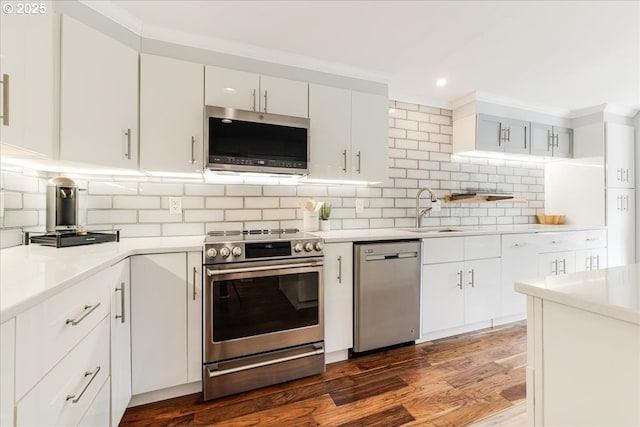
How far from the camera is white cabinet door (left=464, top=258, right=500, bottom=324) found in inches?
102

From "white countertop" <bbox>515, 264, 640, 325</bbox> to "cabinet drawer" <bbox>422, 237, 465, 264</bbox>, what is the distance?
4.75 feet

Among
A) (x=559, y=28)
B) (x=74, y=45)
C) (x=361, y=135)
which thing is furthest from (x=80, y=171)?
(x=559, y=28)

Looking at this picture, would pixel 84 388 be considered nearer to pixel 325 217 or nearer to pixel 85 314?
pixel 85 314

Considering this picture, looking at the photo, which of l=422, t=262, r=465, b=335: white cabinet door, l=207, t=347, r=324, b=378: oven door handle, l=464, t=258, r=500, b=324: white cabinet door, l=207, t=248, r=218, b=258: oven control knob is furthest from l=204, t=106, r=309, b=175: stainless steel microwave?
l=464, t=258, r=500, b=324: white cabinet door

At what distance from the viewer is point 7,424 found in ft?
2.20

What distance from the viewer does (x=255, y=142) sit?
2045 mm

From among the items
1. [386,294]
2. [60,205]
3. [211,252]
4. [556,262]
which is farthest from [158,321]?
[556,262]

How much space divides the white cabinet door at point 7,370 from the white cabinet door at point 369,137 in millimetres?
2165

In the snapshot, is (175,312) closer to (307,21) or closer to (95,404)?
(95,404)

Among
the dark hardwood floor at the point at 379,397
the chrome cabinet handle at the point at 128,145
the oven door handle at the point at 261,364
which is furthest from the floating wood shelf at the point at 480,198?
the chrome cabinet handle at the point at 128,145

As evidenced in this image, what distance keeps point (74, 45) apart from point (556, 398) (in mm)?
2502

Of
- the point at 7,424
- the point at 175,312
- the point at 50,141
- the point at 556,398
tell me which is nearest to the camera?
the point at 7,424

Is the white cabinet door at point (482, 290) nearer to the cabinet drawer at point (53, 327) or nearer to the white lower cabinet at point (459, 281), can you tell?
the white lower cabinet at point (459, 281)

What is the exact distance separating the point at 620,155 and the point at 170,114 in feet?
16.0
